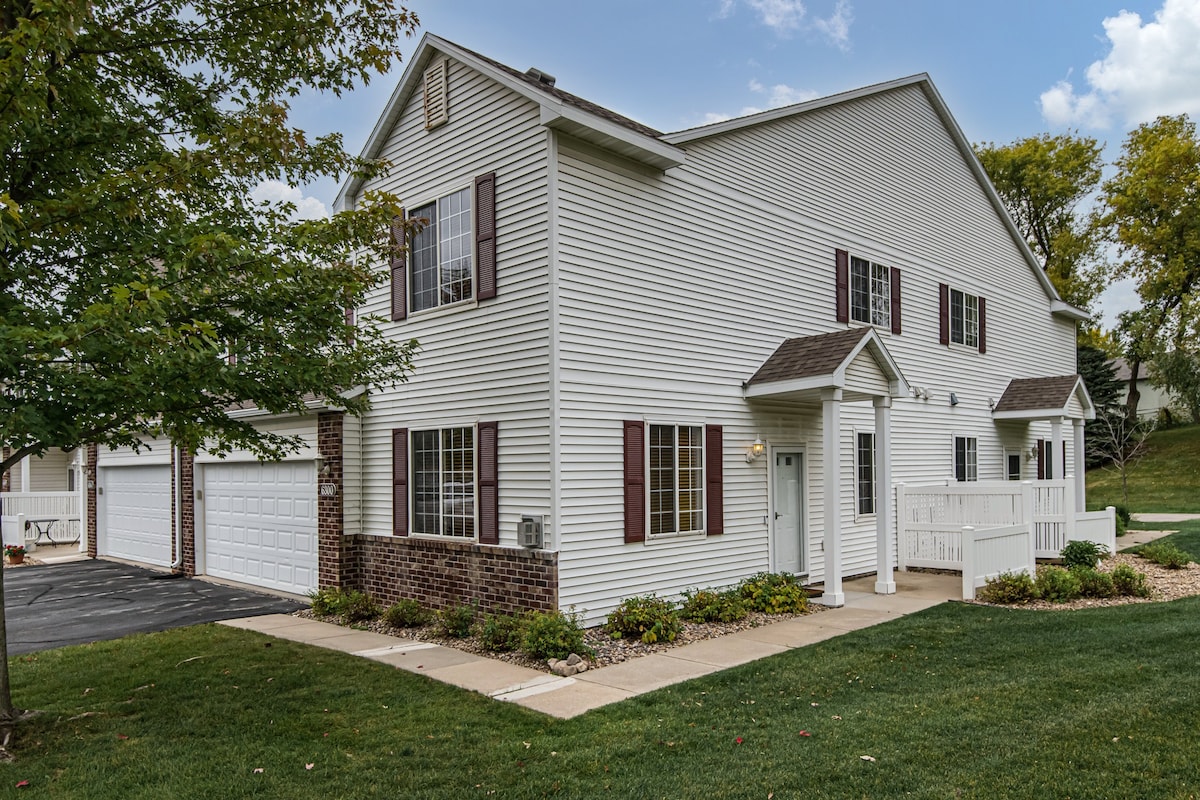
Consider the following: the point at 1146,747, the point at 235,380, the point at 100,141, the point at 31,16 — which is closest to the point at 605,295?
the point at 235,380

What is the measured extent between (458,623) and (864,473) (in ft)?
25.0

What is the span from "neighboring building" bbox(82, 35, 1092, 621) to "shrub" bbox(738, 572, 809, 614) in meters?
0.34

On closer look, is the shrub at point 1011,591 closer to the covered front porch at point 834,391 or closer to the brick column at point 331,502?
the covered front porch at point 834,391

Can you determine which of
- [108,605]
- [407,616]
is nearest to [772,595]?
[407,616]

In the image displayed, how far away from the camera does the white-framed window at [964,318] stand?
53.3 ft

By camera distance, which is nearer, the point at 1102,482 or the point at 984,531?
the point at 984,531

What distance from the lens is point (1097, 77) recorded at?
102ft

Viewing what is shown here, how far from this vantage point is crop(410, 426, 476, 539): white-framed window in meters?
9.89

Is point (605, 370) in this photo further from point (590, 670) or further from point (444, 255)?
point (590, 670)

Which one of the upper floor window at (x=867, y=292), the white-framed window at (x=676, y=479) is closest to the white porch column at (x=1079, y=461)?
the upper floor window at (x=867, y=292)

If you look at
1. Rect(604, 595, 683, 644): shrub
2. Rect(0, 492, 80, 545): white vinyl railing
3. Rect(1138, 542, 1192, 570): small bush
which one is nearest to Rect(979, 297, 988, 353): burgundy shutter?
Rect(1138, 542, 1192, 570): small bush

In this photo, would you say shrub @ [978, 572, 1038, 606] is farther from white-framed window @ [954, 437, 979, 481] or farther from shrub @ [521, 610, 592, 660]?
shrub @ [521, 610, 592, 660]

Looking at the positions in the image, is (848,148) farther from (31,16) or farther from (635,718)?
(31,16)

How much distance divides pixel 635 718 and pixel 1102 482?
33591 millimetres
